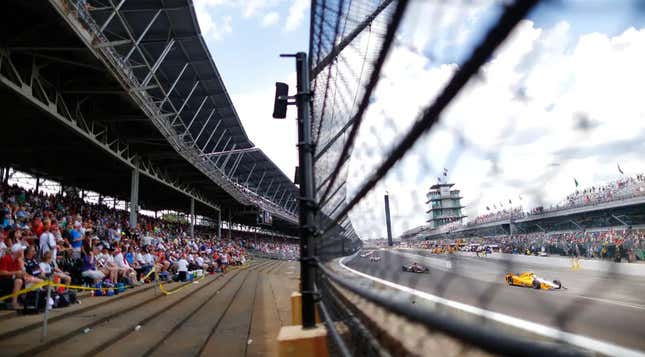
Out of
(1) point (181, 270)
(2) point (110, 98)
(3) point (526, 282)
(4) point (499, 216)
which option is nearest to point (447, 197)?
(4) point (499, 216)

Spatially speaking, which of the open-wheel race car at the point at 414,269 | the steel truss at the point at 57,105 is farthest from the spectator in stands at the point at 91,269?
the open-wheel race car at the point at 414,269

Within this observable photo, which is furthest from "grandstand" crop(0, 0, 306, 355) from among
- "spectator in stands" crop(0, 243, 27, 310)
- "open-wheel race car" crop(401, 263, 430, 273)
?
"open-wheel race car" crop(401, 263, 430, 273)

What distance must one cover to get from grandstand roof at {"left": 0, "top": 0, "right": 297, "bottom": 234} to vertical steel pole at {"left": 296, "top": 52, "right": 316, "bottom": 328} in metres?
7.66

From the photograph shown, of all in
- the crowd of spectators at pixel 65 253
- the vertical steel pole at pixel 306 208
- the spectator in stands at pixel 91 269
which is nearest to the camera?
the vertical steel pole at pixel 306 208

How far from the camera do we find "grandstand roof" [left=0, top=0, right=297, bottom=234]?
9102 mm

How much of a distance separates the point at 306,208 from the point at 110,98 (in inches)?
500

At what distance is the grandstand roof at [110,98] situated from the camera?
29.9 feet

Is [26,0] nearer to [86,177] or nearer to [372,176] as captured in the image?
[372,176]

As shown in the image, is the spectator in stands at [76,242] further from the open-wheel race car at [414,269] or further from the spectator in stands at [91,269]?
the open-wheel race car at [414,269]

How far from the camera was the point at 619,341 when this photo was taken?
746cm

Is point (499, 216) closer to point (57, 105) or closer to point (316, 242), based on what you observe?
point (316, 242)

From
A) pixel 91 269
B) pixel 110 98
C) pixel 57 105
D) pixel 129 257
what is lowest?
pixel 91 269

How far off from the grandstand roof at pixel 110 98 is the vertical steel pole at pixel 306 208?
7659 millimetres

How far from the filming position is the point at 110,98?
1280 centimetres
